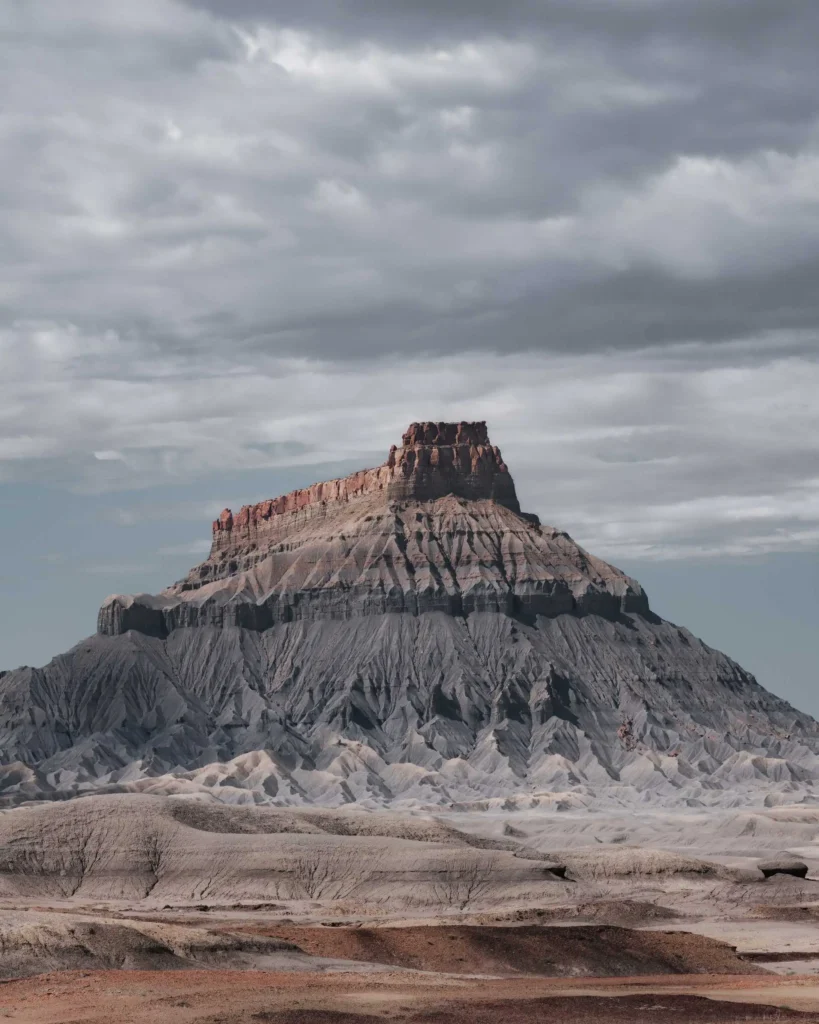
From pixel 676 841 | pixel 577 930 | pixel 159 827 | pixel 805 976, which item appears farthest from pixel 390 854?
pixel 676 841

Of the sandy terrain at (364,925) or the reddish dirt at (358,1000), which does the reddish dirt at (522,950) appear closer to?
the sandy terrain at (364,925)

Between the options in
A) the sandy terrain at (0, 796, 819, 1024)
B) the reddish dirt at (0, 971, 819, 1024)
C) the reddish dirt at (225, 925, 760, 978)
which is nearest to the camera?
the reddish dirt at (0, 971, 819, 1024)

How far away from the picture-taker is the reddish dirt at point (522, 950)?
264 ft

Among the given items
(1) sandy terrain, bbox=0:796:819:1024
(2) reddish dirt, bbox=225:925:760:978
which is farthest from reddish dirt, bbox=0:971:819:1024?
(2) reddish dirt, bbox=225:925:760:978

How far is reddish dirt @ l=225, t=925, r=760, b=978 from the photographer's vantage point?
264 feet

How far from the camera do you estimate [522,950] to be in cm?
8288

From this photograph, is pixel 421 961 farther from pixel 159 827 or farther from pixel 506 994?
pixel 159 827

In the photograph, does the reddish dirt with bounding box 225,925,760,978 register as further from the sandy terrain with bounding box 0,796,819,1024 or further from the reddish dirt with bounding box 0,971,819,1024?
the reddish dirt with bounding box 0,971,819,1024

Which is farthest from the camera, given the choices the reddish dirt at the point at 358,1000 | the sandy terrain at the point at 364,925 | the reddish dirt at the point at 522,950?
the reddish dirt at the point at 522,950

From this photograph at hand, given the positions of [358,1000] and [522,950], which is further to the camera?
[522,950]

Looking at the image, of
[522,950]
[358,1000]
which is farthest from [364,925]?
[358,1000]

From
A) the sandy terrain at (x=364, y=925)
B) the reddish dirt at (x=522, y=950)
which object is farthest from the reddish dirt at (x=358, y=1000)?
the reddish dirt at (x=522, y=950)

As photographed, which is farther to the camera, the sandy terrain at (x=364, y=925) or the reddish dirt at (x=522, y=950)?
the reddish dirt at (x=522, y=950)

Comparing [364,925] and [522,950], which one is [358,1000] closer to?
[522,950]
